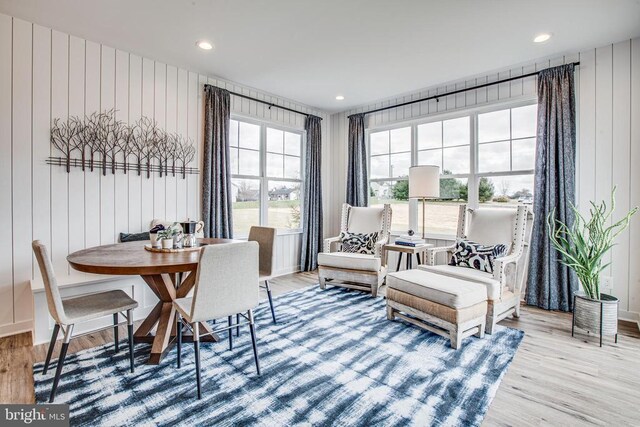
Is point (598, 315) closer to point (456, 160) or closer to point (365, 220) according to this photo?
point (456, 160)

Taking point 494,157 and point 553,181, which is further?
point 494,157

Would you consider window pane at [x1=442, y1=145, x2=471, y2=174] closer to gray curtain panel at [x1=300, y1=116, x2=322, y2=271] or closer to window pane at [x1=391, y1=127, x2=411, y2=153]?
window pane at [x1=391, y1=127, x2=411, y2=153]

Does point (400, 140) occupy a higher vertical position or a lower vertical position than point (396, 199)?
higher

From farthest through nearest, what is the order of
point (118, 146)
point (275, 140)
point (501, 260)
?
point (275, 140), point (118, 146), point (501, 260)

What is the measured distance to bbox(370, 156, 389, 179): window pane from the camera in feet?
16.5

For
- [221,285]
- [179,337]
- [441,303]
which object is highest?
[221,285]

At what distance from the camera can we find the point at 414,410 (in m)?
1.73

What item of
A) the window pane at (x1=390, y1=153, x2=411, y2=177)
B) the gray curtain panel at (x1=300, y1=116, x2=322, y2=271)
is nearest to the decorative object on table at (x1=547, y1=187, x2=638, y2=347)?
the window pane at (x1=390, y1=153, x2=411, y2=177)

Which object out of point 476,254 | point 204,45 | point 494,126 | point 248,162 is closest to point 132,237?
point 248,162

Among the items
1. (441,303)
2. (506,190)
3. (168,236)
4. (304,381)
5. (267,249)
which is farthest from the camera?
(506,190)

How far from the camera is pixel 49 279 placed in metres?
1.74

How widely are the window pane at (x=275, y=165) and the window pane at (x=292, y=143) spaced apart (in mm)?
185

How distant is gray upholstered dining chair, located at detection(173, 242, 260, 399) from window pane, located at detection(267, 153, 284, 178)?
116 inches

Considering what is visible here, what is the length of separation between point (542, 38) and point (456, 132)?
142cm
